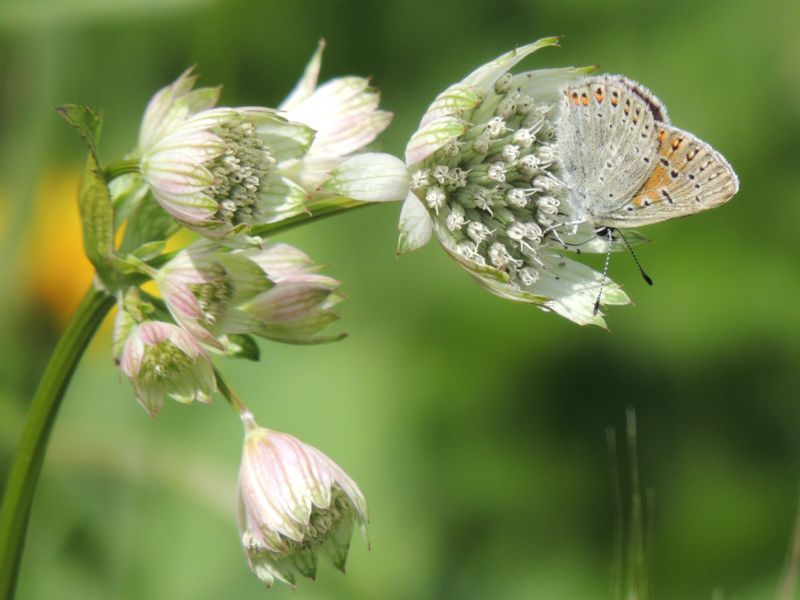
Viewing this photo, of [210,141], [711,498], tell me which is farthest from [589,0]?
[210,141]

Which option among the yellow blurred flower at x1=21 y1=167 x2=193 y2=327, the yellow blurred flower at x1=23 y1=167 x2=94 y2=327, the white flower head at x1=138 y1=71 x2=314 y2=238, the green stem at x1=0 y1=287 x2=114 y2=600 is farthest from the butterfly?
the yellow blurred flower at x1=23 y1=167 x2=94 y2=327

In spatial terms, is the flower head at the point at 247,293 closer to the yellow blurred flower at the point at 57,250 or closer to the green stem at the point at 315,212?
the green stem at the point at 315,212

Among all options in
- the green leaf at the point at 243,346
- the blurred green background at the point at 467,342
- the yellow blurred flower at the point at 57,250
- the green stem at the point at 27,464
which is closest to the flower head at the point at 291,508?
the green leaf at the point at 243,346

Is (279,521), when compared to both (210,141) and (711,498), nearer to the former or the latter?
(210,141)

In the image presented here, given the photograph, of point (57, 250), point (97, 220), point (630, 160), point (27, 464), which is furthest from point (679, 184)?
point (57, 250)

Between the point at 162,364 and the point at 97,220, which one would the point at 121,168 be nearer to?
the point at 97,220

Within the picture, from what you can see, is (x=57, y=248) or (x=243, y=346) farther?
(x=57, y=248)

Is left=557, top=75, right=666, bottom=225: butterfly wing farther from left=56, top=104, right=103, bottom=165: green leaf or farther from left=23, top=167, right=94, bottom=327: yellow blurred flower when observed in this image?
left=23, top=167, right=94, bottom=327: yellow blurred flower
